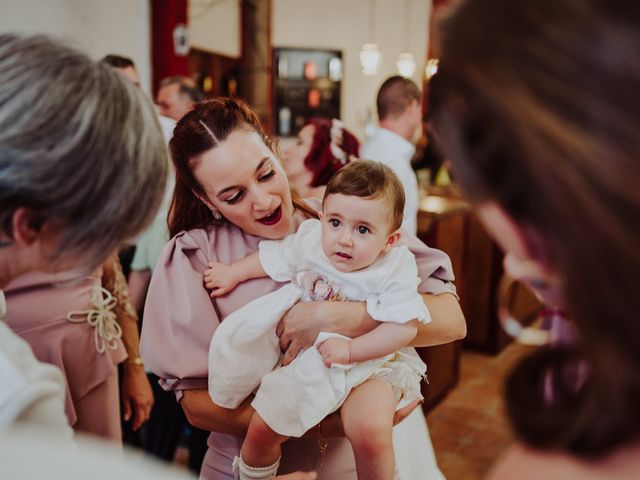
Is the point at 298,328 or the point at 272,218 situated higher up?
the point at 272,218

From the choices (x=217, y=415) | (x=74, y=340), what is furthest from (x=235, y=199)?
(x=74, y=340)

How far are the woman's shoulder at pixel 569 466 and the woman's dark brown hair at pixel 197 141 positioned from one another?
112 centimetres

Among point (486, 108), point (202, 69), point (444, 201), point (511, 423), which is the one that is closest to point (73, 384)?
point (511, 423)

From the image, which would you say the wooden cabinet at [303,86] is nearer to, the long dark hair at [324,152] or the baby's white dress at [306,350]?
the long dark hair at [324,152]

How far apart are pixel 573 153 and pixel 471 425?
3785 millimetres

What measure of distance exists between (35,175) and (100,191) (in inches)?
3.7

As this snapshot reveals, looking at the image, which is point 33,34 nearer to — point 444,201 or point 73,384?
point 73,384

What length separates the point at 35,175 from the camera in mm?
896

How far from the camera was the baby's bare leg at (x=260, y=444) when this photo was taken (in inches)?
57.4

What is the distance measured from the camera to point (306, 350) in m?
1.54

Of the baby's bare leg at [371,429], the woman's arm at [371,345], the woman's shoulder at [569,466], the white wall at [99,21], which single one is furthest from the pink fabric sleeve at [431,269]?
the white wall at [99,21]

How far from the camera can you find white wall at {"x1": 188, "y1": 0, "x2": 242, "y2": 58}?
7785mm

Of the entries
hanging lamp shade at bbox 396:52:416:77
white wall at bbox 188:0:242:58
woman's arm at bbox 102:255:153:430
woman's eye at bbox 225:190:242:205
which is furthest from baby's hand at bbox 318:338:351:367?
hanging lamp shade at bbox 396:52:416:77

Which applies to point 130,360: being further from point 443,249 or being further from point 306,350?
point 443,249
